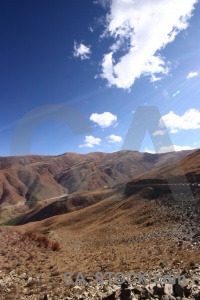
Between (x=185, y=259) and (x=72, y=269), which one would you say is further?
(x=72, y=269)

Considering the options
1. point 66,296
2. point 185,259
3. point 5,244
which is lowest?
point 185,259

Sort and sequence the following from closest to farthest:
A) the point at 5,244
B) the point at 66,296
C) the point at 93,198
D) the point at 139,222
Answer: the point at 66,296 < the point at 5,244 < the point at 139,222 < the point at 93,198

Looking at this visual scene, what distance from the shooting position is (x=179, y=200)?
35188 millimetres

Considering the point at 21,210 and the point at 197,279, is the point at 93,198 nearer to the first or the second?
the point at 197,279

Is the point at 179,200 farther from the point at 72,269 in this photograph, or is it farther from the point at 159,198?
the point at 72,269

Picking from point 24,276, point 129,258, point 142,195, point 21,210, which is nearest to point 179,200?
point 142,195

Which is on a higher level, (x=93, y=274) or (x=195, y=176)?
(x=195, y=176)

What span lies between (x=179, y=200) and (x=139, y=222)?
21.0ft

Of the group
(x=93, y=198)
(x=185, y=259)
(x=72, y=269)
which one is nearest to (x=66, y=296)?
(x=72, y=269)

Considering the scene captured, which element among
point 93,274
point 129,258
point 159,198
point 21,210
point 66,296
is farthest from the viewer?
point 21,210

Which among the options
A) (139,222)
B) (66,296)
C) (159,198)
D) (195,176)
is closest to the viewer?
(66,296)

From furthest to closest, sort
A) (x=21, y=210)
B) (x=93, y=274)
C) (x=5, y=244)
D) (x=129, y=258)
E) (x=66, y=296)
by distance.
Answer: (x=21, y=210)
(x=5, y=244)
(x=129, y=258)
(x=93, y=274)
(x=66, y=296)

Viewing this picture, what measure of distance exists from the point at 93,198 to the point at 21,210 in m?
85.9

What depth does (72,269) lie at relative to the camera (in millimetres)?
15719
